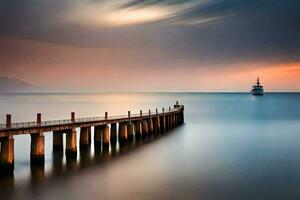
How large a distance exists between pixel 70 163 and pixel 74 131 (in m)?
2.84

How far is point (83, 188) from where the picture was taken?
25031mm

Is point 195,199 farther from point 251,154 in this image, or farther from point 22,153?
point 22,153

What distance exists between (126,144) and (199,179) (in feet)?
54.6

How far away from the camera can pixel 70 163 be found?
105ft

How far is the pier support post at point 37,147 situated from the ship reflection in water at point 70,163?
1.46ft

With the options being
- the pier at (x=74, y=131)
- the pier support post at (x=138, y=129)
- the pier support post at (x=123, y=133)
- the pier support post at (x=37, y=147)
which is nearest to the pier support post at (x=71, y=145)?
the pier at (x=74, y=131)

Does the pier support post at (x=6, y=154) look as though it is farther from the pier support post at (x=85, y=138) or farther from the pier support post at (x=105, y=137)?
the pier support post at (x=105, y=137)

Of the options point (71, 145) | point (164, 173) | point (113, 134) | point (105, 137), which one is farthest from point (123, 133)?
point (164, 173)

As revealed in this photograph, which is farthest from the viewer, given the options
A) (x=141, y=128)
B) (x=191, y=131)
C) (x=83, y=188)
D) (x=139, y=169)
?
(x=191, y=131)

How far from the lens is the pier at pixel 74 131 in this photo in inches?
1056

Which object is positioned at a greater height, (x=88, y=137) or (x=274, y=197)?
(x=88, y=137)

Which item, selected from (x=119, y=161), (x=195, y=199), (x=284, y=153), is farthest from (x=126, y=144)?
(x=195, y=199)

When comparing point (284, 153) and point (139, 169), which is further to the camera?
point (284, 153)

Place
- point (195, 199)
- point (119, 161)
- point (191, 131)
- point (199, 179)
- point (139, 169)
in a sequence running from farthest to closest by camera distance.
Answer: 1. point (191, 131)
2. point (119, 161)
3. point (139, 169)
4. point (199, 179)
5. point (195, 199)
